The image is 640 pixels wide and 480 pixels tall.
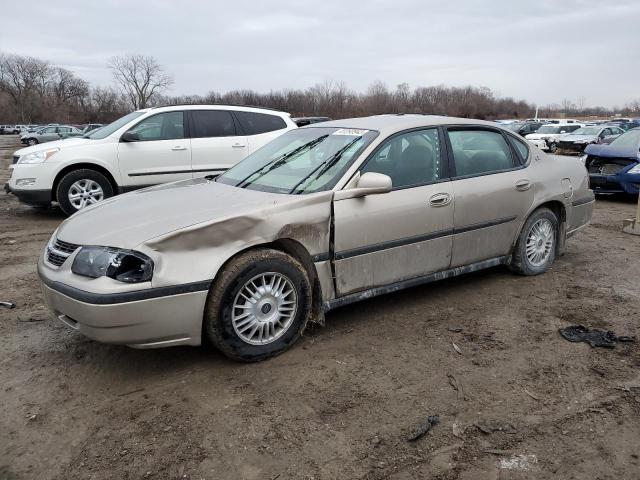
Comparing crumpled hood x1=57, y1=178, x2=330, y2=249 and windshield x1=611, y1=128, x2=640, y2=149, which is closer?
crumpled hood x1=57, y1=178, x2=330, y2=249

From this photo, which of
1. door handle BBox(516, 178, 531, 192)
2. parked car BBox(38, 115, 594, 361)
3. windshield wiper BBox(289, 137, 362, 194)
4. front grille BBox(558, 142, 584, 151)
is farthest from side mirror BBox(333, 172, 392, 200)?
front grille BBox(558, 142, 584, 151)

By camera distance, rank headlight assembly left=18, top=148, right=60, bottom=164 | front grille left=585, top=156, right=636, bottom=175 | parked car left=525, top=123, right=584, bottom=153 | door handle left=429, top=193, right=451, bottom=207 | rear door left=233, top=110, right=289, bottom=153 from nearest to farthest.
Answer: door handle left=429, top=193, right=451, bottom=207, headlight assembly left=18, top=148, right=60, bottom=164, rear door left=233, top=110, right=289, bottom=153, front grille left=585, top=156, right=636, bottom=175, parked car left=525, top=123, right=584, bottom=153

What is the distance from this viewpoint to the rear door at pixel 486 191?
4348 mm

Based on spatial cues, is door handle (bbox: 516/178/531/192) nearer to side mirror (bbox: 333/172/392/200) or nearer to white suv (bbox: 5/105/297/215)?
side mirror (bbox: 333/172/392/200)

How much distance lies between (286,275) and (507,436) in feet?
5.26

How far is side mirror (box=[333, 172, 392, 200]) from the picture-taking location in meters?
3.66

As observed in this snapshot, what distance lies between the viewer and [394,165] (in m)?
4.06

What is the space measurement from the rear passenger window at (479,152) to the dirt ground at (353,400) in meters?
1.14

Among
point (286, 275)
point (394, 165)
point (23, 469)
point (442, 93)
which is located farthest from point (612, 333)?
point (442, 93)

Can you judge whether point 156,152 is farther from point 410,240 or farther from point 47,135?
point 47,135

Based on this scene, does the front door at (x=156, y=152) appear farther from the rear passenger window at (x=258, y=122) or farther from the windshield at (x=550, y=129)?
the windshield at (x=550, y=129)

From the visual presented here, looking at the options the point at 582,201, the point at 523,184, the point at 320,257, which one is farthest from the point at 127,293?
the point at 582,201

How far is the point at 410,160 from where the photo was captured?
4.18 meters

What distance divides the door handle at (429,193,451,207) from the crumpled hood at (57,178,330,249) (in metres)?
0.93
